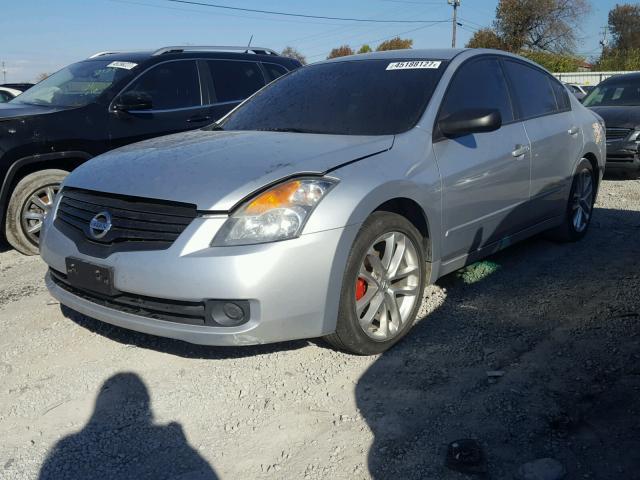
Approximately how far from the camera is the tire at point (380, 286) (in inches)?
129

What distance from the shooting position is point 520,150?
459cm

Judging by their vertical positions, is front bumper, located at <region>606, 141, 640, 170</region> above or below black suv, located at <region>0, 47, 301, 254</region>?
below

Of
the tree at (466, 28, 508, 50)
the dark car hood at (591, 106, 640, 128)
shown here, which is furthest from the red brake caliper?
the tree at (466, 28, 508, 50)

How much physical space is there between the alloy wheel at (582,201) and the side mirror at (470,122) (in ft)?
6.95

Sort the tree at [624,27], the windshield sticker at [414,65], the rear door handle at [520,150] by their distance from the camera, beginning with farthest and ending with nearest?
the tree at [624,27], the rear door handle at [520,150], the windshield sticker at [414,65]

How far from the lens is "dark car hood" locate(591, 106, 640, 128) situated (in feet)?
31.2

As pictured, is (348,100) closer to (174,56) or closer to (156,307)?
(156,307)

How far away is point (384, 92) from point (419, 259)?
3.91ft

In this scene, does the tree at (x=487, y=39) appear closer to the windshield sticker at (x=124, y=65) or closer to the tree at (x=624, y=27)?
the tree at (x=624, y=27)

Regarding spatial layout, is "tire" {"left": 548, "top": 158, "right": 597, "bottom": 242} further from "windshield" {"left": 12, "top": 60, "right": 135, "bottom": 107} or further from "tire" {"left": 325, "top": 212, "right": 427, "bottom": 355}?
"windshield" {"left": 12, "top": 60, "right": 135, "bottom": 107}

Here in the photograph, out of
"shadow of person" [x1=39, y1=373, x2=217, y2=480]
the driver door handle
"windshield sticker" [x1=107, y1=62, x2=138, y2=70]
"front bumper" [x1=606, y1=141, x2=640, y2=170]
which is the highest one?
"windshield sticker" [x1=107, y1=62, x2=138, y2=70]

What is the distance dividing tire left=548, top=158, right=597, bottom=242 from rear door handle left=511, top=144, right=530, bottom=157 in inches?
42.4

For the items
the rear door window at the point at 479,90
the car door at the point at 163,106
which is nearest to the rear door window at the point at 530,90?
the rear door window at the point at 479,90

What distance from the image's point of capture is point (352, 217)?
10.5ft
